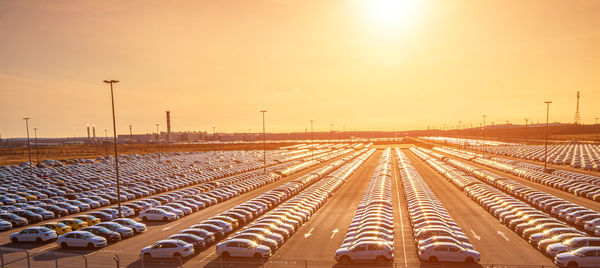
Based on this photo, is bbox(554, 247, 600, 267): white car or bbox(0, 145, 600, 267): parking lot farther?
bbox(0, 145, 600, 267): parking lot

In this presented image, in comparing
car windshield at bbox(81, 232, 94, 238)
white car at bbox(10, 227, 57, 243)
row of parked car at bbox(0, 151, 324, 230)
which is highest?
car windshield at bbox(81, 232, 94, 238)

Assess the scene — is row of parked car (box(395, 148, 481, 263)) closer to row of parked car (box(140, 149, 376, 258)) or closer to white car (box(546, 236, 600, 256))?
white car (box(546, 236, 600, 256))

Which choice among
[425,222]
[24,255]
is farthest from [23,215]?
[425,222]

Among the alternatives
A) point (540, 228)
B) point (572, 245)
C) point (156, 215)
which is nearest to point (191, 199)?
point (156, 215)

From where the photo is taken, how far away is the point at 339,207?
35.0m

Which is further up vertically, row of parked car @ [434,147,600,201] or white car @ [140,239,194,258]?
white car @ [140,239,194,258]

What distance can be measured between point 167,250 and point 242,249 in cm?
461

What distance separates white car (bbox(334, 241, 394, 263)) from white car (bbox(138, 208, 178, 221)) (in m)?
18.3

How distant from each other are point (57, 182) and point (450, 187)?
2534 inches

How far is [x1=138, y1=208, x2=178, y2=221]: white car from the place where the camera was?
30.8m

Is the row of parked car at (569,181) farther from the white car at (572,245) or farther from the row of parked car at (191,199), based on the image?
the row of parked car at (191,199)

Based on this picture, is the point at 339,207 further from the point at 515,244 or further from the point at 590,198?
the point at 590,198

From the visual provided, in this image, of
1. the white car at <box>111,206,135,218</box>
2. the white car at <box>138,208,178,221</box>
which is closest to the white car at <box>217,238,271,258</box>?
the white car at <box>138,208,178,221</box>

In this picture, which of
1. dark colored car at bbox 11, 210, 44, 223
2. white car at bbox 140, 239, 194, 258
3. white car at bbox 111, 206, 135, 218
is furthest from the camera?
white car at bbox 111, 206, 135, 218
